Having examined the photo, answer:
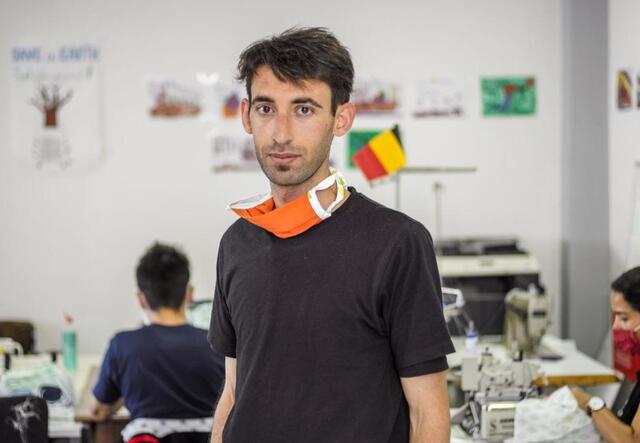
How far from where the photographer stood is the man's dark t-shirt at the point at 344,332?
1.48 meters

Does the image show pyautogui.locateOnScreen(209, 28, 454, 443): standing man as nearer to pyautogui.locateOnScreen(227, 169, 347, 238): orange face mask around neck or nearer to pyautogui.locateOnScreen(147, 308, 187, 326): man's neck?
pyautogui.locateOnScreen(227, 169, 347, 238): orange face mask around neck

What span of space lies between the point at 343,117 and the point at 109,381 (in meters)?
1.86

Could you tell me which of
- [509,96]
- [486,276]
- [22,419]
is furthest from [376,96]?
[22,419]

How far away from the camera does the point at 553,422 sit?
2.92 meters

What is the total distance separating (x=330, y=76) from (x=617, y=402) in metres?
3.30

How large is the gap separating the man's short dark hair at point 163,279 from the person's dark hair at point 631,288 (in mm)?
1470

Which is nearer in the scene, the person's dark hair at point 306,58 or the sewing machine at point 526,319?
the person's dark hair at point 306,58

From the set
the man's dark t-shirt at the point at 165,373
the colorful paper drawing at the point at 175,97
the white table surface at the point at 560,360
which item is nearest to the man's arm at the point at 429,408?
the man's dark t-shirt at the point at 165,373

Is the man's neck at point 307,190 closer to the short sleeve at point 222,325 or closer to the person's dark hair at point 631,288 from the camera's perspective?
the short sleeve at point 222,325

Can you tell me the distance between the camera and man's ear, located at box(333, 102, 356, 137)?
62.6 inches

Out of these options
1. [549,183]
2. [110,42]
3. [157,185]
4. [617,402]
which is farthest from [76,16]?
[617,402]

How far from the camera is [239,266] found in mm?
1634

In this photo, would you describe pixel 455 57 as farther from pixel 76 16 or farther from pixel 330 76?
pixel 330 76

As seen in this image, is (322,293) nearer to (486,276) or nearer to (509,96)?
(486,276)
